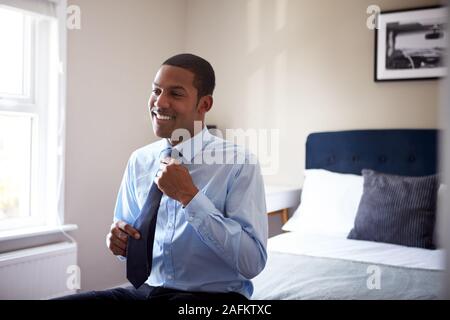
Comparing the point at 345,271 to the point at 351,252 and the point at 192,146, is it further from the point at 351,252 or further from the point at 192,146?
the point at 192,146

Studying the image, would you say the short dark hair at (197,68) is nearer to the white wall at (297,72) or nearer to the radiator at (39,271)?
the radiator at (39,271)

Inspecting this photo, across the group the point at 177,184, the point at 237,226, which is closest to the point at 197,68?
the point at 177,184

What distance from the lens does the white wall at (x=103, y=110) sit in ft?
9.57

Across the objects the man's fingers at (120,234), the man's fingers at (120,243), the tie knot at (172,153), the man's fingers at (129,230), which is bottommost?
the man's fingers at (120,243)

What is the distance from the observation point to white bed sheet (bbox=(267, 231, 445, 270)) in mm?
2098

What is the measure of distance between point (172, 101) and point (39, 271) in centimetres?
168

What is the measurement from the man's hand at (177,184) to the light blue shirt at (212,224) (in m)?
0.02

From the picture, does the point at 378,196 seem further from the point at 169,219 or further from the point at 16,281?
the point at 16,281

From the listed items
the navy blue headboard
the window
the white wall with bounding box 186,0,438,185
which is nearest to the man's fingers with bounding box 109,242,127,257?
the window

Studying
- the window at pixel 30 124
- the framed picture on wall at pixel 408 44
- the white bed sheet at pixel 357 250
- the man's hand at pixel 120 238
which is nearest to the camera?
the man's hand at pixel 120 238

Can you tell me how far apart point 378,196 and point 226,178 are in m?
1.53

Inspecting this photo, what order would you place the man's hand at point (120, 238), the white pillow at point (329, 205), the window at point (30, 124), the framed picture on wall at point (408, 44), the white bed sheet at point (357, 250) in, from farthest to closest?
the framed picture on wall at point (408, 44) < the white pillow at point (329, 205) < the window at point (30, 124) < the white bed sheet at point (357, 250) < the man's hand at point (120, 238)

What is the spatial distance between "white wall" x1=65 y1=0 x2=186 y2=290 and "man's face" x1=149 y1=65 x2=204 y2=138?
1.72m

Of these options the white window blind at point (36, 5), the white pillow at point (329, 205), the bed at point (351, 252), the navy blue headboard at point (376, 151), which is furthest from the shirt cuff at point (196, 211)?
the navy blue headboard at point (376, 151)
